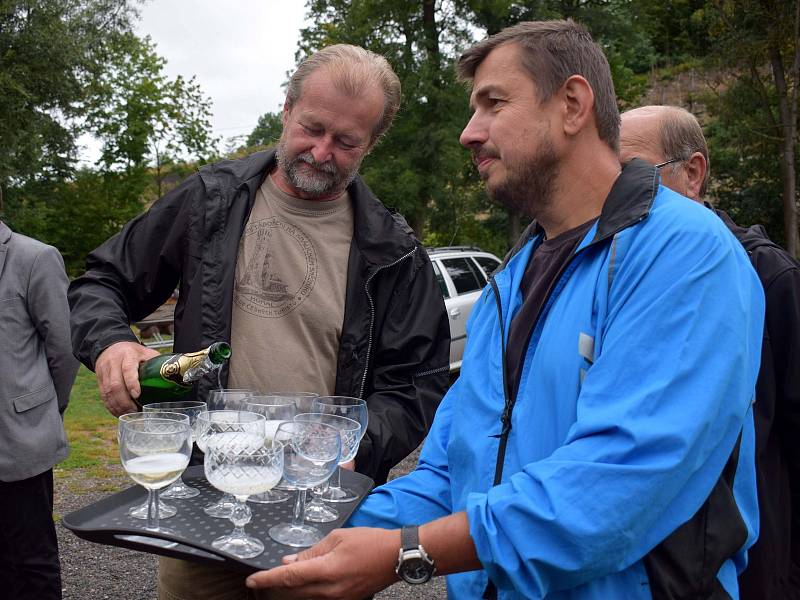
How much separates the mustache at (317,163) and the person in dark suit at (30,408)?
1725mm

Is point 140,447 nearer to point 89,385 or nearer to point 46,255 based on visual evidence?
point 46,255

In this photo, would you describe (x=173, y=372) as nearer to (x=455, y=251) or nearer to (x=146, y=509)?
(x=146, y=509)

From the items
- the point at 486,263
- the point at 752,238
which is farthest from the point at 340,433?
the point at 486,263

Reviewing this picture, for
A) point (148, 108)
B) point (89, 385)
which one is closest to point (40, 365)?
point (89, 385)

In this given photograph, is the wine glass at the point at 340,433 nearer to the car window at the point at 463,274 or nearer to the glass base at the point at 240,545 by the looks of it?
the glass base at the point at 240,545

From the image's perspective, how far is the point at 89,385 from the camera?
11.2m

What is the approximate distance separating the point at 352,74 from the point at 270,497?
5.41ft

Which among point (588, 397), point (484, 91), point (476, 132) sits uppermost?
point (484, 91)

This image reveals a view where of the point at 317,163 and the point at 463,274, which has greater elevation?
the point at 317,163

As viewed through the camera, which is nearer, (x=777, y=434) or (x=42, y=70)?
(x=777, y=434)

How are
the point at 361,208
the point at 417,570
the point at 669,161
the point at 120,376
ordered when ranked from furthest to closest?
the point at 669,161, the point at 361,208, the point at 120,376, the point at 417,570

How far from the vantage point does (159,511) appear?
1.81 metres

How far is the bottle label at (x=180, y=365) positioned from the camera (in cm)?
241

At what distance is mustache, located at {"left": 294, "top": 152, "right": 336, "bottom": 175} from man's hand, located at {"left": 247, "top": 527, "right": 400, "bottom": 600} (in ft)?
5.29
